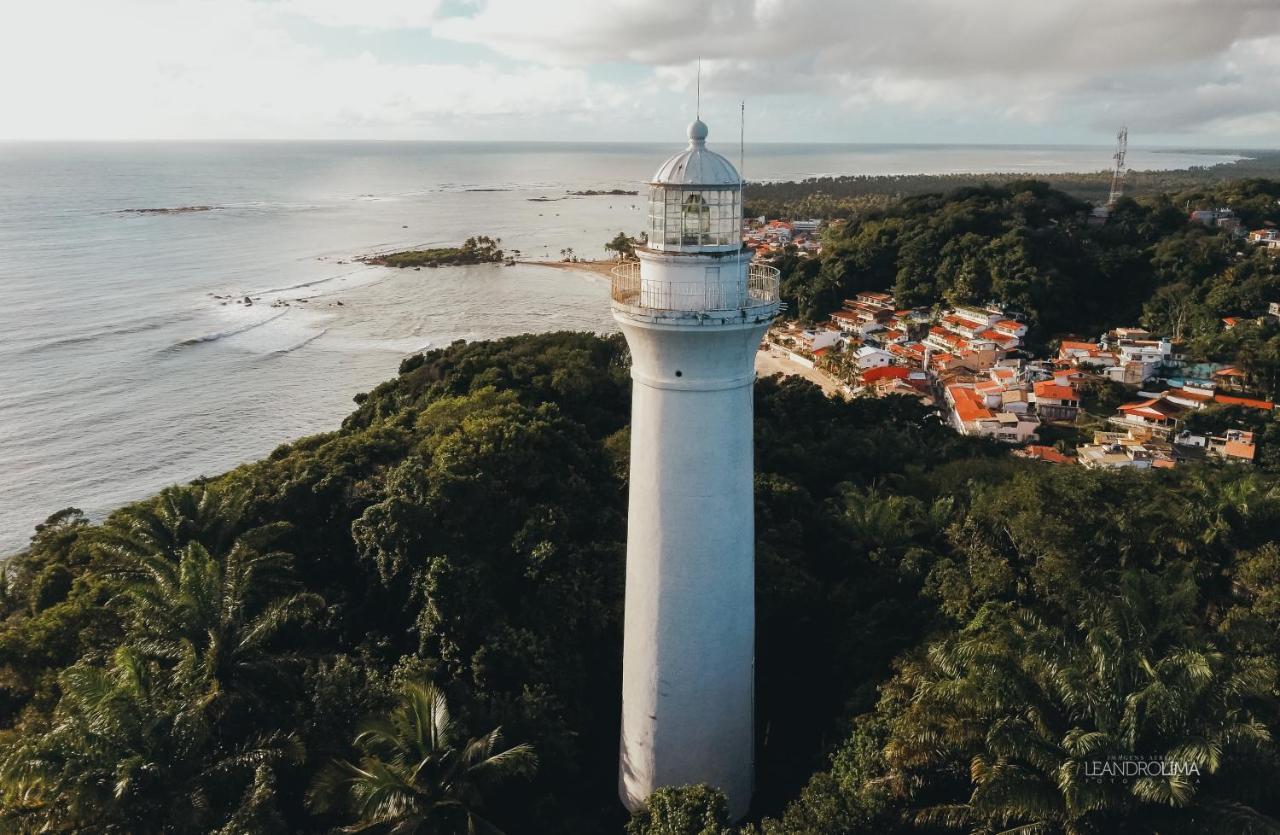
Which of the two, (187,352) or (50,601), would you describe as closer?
(50,601)

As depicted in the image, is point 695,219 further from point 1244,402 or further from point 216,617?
point 1244,402

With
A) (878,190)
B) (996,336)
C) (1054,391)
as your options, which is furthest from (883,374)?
(878,190)

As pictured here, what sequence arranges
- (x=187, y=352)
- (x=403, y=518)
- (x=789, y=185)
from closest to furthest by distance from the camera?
(x=403, y=518) < (x=187, y=352) < (x=789, y=185)

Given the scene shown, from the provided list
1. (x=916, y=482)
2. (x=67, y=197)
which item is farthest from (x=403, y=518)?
(x=67, y=197)

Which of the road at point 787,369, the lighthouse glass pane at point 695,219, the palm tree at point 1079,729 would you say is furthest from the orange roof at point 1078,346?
the lighthouse glass pane at point 695,219

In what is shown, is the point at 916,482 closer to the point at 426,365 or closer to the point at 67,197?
the point at 426,365

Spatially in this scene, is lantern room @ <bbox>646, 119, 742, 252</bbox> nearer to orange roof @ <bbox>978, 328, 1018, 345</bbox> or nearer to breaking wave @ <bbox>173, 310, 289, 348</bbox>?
orange roof @ <bbox>978, 328, 1018, 345</bbox>
